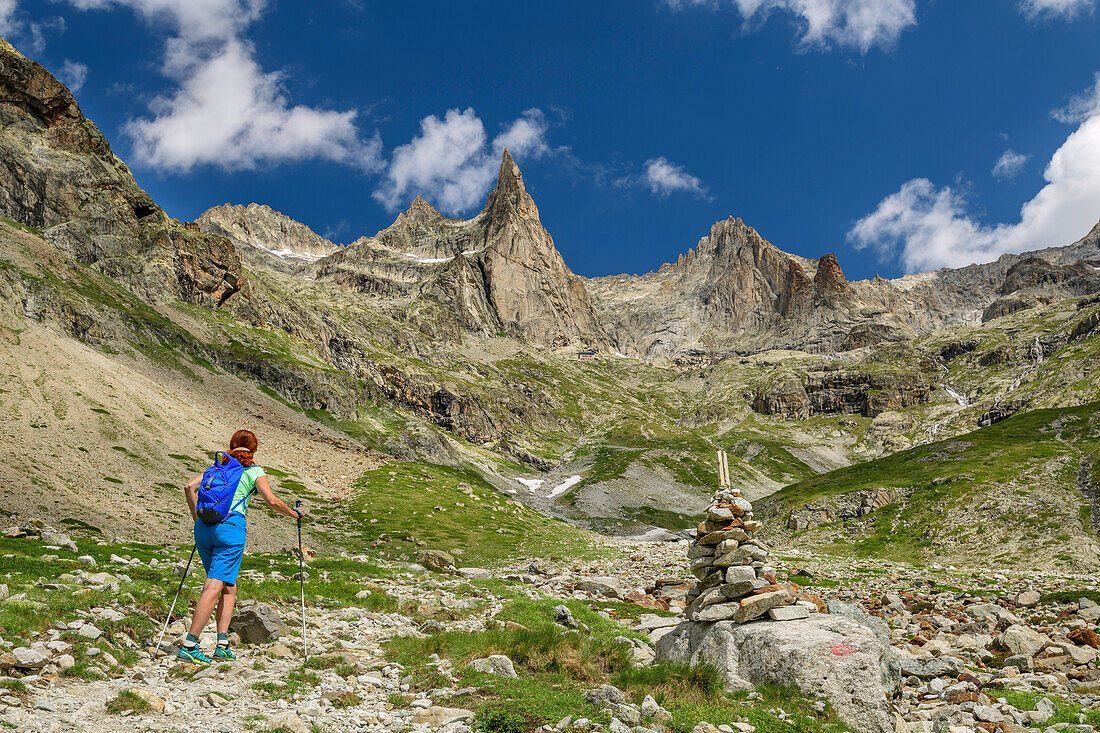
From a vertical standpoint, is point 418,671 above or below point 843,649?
below

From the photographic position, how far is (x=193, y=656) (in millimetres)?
11906

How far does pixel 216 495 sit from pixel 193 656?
3.18m

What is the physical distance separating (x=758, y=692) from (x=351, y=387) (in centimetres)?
19126

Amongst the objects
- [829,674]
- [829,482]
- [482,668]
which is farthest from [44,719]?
[829,482]

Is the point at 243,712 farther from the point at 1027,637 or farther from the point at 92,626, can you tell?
the point at 1027,637

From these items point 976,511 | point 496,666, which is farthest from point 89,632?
point 976,511

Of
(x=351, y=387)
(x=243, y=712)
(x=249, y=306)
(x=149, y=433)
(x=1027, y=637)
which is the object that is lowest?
(x=243, y=712)

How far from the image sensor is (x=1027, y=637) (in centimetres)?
1827

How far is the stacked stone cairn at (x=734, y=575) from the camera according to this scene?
15508mm

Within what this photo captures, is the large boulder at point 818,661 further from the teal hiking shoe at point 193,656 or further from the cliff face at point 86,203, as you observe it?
the cliff face at point 86,203

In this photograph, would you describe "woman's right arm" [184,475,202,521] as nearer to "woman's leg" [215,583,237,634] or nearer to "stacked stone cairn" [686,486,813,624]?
"woman's leg" [215,583,237,634]

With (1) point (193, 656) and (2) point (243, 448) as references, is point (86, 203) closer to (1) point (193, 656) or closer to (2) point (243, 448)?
(2) point (243, 448)

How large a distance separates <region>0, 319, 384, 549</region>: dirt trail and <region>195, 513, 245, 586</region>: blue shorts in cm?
2904

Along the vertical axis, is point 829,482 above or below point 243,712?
above
